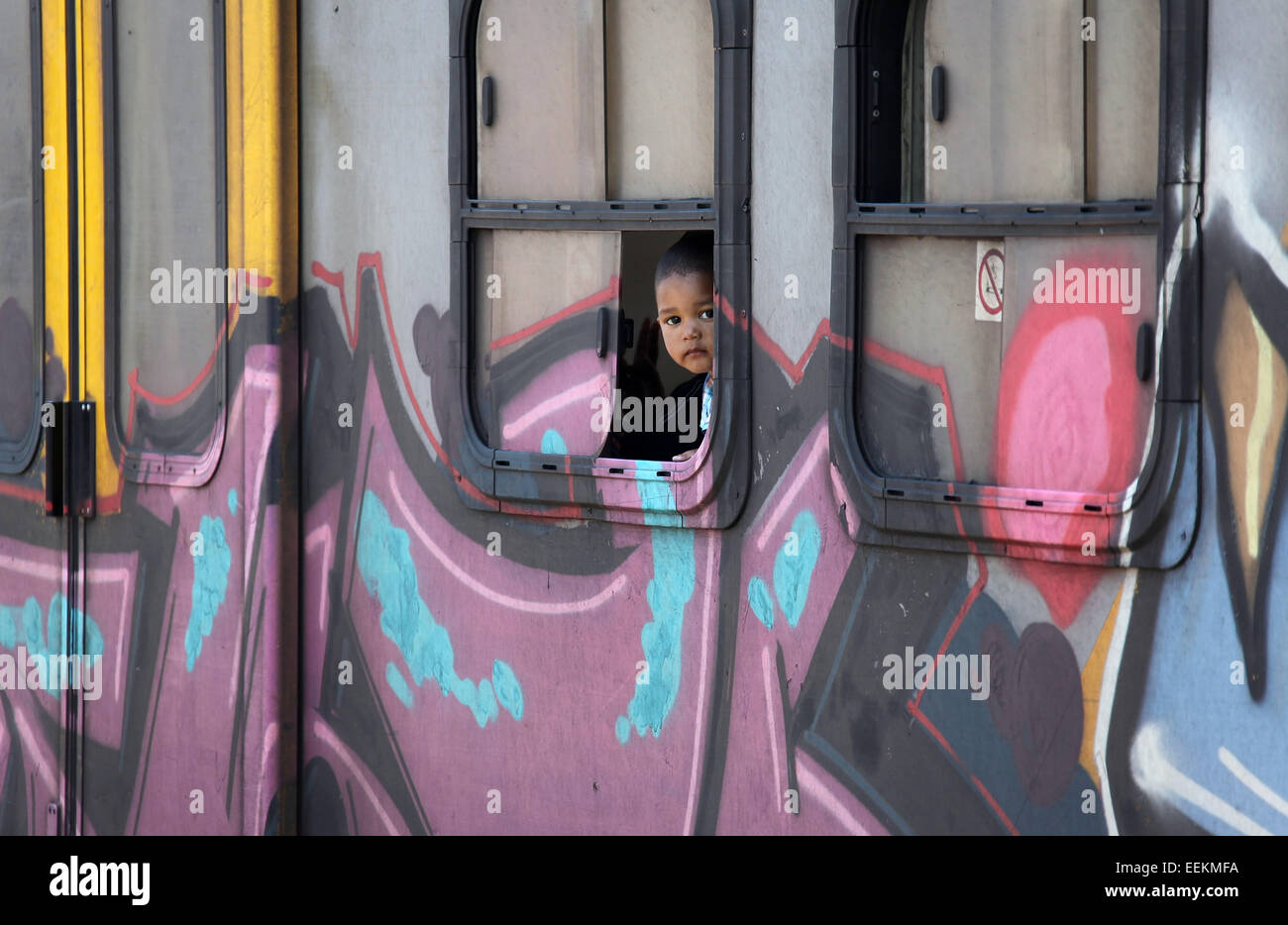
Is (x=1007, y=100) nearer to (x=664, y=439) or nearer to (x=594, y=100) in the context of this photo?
(x=594, y=100)

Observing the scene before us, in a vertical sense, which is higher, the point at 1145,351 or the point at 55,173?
the point at 55,173

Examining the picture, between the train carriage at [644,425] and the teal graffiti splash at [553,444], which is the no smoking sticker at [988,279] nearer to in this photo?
the train carriage at [644,425]

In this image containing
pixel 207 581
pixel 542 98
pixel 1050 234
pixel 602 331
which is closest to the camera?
pixel 1050 234

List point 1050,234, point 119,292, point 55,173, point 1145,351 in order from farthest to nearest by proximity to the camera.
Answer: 1. point 55,173
2. point 119,292
3. point 1050,234
4. point 1145,351

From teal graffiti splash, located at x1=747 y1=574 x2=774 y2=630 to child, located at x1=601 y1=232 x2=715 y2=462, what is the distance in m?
0.46

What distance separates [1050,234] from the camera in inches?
146

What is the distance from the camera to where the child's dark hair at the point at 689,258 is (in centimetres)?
460

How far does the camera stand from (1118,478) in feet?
11.8

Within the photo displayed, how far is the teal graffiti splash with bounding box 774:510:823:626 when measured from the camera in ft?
13.7

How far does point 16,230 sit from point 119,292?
24.2 inches

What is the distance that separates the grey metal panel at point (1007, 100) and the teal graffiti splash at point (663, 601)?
1.09 metres

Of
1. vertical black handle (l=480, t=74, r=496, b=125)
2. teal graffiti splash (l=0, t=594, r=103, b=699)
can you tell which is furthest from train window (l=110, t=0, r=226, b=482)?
vertical black handle (l=480, t=74, r=496, b=125)

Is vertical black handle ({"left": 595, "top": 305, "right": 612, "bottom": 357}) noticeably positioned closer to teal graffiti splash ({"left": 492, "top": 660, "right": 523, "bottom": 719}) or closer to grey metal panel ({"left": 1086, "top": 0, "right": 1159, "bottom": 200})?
teal graffiti splash ({"left": 492, "top": 660, "right": 523, "bottom": 719})

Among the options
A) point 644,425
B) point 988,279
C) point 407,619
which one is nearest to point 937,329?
point 988,279
